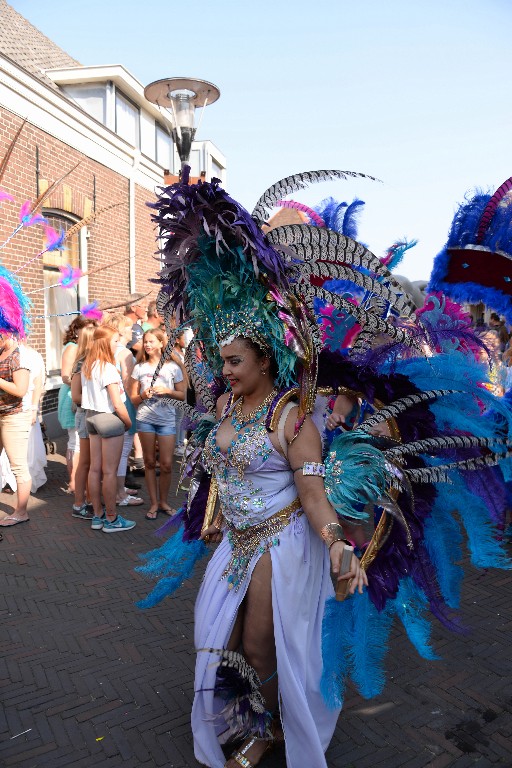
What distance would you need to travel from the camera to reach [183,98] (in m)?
6.72

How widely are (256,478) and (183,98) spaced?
5659 millimetres

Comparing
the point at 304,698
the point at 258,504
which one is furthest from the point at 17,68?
the point at 304,698

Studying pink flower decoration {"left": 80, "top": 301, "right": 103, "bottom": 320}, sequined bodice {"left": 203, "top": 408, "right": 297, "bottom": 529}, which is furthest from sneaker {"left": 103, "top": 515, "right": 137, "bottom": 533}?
sequined bodice {"left": 203, "top": 408, "right": 297, "bottom": 529}

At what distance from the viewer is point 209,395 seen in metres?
3.02

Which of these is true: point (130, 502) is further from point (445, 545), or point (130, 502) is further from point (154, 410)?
point (445, 545)

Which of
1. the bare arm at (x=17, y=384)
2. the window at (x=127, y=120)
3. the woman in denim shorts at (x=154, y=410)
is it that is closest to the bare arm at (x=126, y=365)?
the woman in denim shorts at (x=154, y=410)

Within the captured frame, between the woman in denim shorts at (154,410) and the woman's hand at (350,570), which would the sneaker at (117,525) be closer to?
the woman in denim shorts at (154,410)

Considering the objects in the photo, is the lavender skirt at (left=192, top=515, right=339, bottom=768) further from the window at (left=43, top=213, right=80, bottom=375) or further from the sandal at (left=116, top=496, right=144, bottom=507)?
the window at (left=43, top=213, right=80, bottom=375)

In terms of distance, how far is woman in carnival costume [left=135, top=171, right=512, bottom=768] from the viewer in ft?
7.69

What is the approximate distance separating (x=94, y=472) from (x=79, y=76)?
958cm

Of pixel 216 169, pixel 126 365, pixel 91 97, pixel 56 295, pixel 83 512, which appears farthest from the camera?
pixel 216 169

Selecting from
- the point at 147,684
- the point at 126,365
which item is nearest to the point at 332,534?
the point at 147,684

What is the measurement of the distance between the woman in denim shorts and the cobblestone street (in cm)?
118

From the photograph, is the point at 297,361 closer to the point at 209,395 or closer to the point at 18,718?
the point at 209,395
